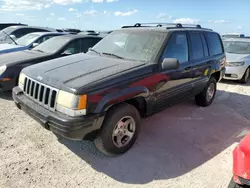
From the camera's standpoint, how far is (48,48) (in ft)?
20.8

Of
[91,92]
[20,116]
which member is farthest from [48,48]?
[91,92]

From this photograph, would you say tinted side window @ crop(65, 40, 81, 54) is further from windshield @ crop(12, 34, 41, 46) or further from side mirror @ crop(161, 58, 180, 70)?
side mirror @ crop(161, 58, 180, 70)

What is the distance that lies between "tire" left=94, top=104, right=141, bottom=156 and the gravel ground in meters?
0.14

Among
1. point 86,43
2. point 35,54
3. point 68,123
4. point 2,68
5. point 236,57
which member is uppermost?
point 236,57

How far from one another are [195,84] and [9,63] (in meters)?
4.25

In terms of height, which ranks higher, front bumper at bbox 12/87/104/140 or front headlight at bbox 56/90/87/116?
front headlight at bbox 56/90/87/116

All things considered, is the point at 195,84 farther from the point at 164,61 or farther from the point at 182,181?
the point at 182,181

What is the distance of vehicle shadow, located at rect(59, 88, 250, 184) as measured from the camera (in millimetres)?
2984

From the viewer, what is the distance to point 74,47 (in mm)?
6477

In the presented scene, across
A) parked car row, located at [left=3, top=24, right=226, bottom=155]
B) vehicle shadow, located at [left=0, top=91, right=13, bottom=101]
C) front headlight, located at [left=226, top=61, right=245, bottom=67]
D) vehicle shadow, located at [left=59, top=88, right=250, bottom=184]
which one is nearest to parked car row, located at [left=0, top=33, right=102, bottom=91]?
vehicle shadow, located at [left=0, top=91, right=13, bottom=101]

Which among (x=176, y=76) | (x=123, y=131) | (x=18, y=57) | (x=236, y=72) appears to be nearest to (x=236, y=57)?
(x=236, y=72)

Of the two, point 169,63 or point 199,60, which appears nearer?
point 169,63

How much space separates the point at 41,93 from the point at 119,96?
1074 millimetres

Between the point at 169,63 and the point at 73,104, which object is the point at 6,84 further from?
the point at 169,63
